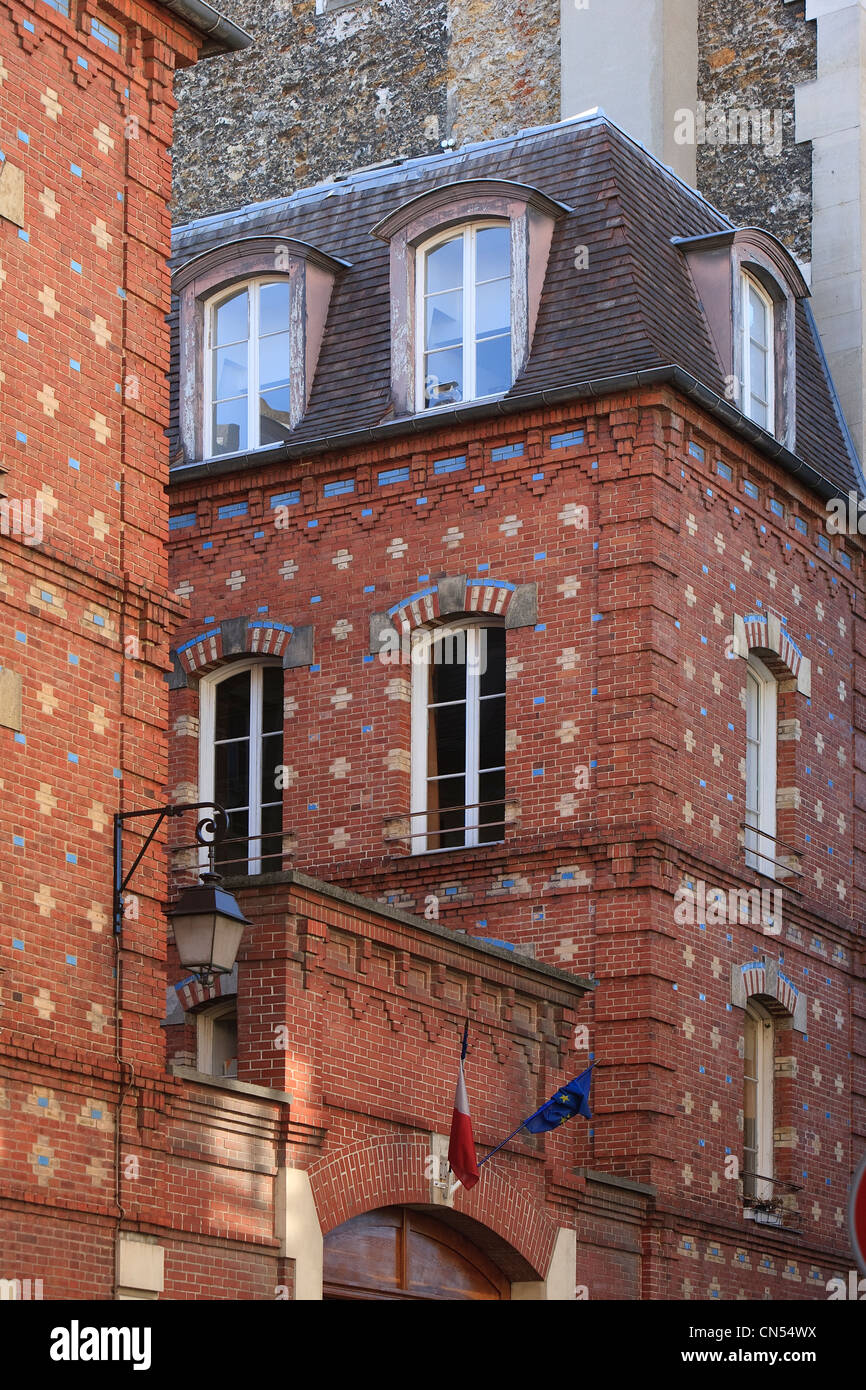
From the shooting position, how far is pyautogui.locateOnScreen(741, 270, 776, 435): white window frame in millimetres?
24359

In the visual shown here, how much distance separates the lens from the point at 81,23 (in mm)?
16766

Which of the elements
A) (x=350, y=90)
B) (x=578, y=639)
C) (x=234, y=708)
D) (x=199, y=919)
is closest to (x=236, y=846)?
(x=234, y=708)

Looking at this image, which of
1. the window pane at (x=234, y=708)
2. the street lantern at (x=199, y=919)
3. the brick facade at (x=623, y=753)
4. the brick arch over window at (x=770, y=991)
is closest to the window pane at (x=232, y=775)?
the window pane at (x=234, y=708)

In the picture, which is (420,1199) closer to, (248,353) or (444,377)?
(444,377)

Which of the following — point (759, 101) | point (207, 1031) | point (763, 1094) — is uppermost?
point (759, 101)

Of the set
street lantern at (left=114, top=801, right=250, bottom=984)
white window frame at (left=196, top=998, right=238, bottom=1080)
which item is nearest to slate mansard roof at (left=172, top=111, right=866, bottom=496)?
white window frame at (left=196, top=998, right=238, bottom=1080)

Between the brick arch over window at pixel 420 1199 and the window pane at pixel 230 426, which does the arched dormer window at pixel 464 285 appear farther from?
the brick arch over window at pixel 420 1199

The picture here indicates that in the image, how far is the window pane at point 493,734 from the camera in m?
22.7

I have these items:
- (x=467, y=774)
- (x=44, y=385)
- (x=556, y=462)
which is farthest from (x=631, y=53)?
(x=44, y=385)

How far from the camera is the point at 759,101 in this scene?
28031mm

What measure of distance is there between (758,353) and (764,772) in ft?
14.2

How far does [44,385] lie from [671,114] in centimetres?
1366

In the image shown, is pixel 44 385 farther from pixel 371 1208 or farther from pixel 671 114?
pixel 671 114

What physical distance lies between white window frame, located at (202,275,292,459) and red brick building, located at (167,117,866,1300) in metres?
0.04
